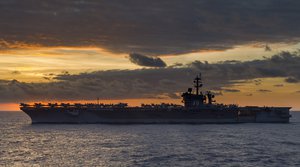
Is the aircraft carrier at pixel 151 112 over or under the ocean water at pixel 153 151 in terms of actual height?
over

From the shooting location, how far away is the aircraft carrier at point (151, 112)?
311 feet

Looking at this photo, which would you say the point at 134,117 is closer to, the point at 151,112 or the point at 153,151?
the point at 151,112

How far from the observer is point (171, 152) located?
49469 mm

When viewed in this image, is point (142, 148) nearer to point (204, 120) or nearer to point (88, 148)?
point (88, 148)

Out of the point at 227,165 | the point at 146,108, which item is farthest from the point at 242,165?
the point at 146,108

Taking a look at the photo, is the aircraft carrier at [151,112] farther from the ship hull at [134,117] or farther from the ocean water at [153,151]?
the ocean water at [153,151]

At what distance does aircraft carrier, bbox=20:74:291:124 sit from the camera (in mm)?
94812

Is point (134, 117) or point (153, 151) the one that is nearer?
point (153, 151)

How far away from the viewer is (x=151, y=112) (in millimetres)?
96812

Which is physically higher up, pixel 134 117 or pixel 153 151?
pixel 134 117

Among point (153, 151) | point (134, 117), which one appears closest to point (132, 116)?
point (134, 117)

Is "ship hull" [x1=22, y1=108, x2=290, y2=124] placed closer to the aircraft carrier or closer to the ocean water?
the aircraft carrier

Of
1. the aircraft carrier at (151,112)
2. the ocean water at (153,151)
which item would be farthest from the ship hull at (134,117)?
the ocean water at (153,151)

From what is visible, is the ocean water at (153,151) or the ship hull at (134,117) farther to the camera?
the ship hull at (134,117)
